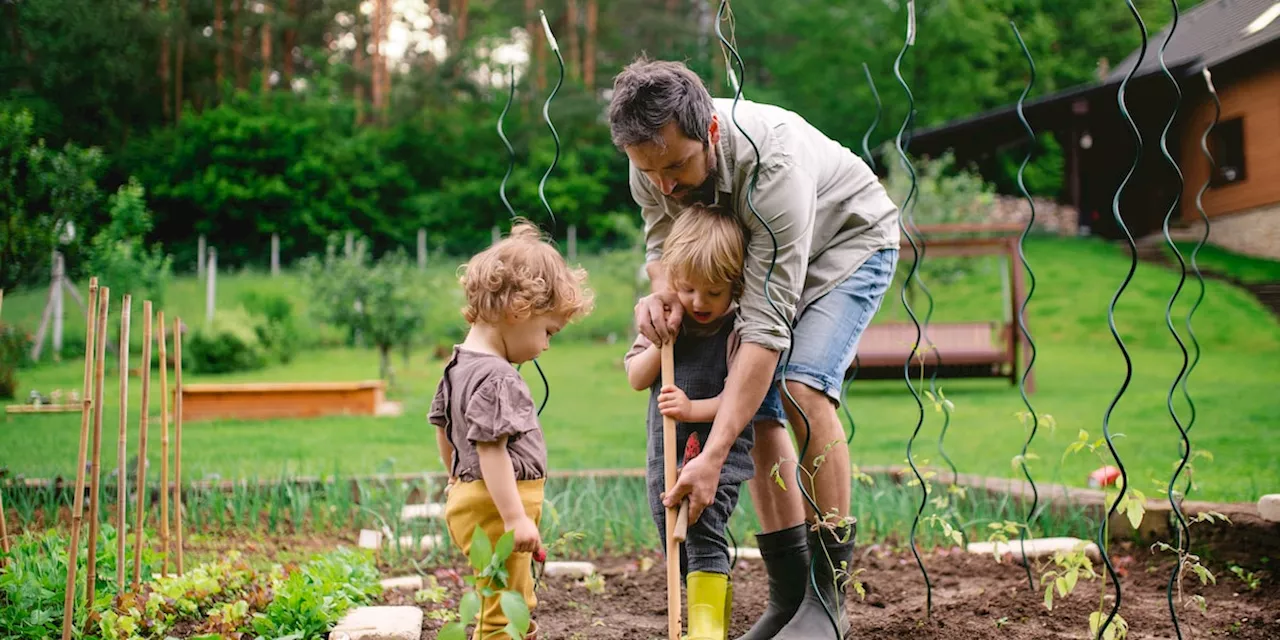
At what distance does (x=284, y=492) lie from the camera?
349cm

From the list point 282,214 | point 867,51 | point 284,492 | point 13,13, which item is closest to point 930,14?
point 867,51

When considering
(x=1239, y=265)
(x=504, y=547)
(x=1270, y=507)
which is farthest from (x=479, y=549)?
(x=1239, y=265)

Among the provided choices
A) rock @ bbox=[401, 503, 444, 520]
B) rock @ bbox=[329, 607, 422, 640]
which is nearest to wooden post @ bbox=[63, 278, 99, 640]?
rock @ bbox=[329, 607, 422, 640]

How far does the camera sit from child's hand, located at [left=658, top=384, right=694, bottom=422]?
6.51 ft

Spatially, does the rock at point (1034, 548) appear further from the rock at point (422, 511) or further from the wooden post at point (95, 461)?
the wooden post at point (95, 461)

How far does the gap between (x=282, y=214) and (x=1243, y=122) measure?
15.9 m

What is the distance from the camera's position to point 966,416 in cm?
673

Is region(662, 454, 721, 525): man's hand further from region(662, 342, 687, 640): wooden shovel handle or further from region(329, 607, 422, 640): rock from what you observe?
region(329, 607, 422, 640): rock

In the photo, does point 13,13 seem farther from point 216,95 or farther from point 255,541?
point 216,95

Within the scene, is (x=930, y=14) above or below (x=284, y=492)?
above

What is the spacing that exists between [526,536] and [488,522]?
0.17 metres

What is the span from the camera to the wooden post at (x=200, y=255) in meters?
15.9

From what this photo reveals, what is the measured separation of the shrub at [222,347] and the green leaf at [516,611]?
8.63m

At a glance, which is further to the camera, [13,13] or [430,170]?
[430,170]
